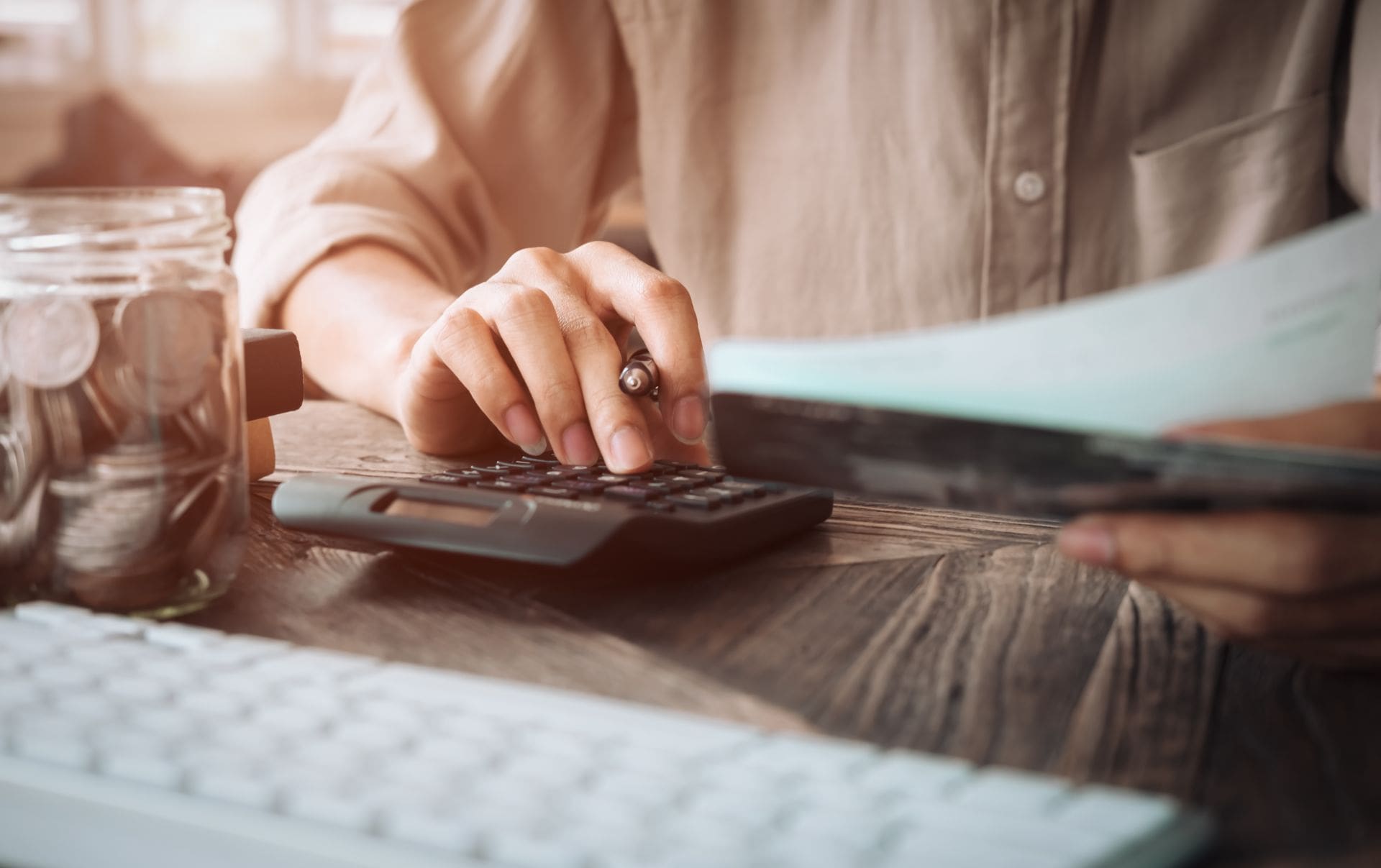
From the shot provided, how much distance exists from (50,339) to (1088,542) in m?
0.33

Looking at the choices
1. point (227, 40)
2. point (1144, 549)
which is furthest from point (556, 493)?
point (227, 40)

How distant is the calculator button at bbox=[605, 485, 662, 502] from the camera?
1.45ft

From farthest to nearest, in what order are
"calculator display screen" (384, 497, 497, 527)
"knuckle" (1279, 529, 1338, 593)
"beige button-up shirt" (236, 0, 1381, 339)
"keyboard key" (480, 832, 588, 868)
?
"beige button-up shirt" (236, 0, 1381, 339) → "calculator display screen" (384, 497, 497, 527) → "knuckle" (1279, 529, 1338, 593) → "keyboard key" (480, 832, 588, 868)

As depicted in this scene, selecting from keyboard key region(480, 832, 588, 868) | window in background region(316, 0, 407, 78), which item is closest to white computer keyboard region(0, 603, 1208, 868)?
keyboard key region(480, 832, 588, 868)

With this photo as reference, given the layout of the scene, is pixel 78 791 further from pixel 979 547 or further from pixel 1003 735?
pixel 979 547

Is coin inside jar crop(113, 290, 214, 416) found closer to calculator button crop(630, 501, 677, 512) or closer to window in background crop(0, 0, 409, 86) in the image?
calculator button crop(630, 501, 677, 512)

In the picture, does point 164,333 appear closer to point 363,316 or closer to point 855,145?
point 363,316

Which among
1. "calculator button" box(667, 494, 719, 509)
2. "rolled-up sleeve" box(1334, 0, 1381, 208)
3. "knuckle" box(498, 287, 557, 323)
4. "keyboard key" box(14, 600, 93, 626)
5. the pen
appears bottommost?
"keyboard key" box(14, 600, 93, 626)

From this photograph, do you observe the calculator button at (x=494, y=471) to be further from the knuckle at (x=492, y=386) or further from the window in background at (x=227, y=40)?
the window in background at (x=227, y=40)

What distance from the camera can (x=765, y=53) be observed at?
104cm

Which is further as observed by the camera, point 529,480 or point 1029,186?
point 1029,186

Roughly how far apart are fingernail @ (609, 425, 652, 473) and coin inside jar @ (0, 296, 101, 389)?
208 millimetres

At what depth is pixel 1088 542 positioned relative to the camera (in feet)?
1.05

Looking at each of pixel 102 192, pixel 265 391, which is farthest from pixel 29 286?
pixel 265 391
